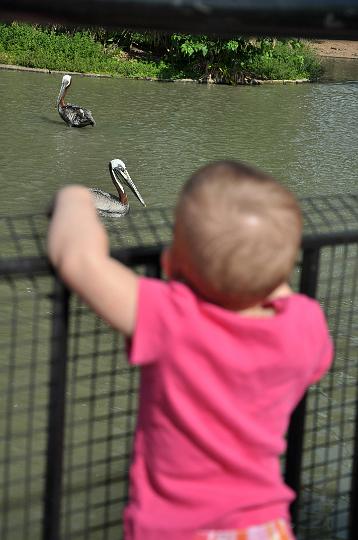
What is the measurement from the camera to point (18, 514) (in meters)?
4.44

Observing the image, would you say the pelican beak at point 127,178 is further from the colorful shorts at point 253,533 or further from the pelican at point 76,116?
the colorful shorts at point 253,533

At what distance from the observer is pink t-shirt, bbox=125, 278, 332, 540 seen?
1683mm

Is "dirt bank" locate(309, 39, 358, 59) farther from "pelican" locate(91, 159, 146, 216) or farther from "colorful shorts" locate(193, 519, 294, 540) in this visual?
"colorful shorts" locate(193, 519, 294, 540)

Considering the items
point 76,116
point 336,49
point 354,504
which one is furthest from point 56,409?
point 336,49

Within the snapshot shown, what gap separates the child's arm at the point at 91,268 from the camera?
1660 mm

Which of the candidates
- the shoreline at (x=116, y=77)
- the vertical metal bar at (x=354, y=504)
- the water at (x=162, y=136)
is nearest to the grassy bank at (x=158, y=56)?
the shoreline at (x=116, y=77)

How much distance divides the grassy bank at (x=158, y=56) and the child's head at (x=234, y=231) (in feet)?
67.0

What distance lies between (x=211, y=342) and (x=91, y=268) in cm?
22

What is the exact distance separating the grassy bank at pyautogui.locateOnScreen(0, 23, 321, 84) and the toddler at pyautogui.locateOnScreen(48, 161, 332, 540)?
20.4 m

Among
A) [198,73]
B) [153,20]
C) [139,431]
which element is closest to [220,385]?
[139,431]

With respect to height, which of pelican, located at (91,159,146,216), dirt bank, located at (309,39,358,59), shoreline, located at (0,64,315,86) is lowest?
dirt bank, located at (309,39,358,59)

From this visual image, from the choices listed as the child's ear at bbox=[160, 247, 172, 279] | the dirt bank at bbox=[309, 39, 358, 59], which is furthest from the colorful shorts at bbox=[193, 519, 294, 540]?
the dirt bank at bbox=[309, 39, 358, 59]

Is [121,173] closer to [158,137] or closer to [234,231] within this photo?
[158,137]

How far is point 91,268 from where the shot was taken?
166 cm
